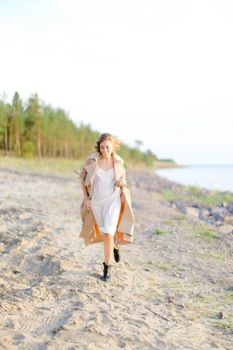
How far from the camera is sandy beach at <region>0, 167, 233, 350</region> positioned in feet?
15.5

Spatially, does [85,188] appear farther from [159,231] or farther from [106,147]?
[159,231]

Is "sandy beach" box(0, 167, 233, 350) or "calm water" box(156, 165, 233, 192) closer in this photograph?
"sandy beach" box(0, 167, 233, 350)

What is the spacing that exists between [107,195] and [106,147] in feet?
2.26

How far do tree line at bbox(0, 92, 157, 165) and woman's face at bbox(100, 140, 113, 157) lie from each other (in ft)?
120

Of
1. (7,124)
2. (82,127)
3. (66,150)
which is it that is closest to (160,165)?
(82,127)

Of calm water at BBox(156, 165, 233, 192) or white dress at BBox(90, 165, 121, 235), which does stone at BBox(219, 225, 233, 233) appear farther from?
calm water at BBox(156, 165, 233, 192)

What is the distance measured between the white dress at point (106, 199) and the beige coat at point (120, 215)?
8cm

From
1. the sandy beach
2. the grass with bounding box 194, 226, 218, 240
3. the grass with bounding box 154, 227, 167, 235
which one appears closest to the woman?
the sandy beach

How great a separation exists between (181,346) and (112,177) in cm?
280

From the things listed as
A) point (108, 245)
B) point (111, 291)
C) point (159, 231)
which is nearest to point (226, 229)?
point (159, 231)

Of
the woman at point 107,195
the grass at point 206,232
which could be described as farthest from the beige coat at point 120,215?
the grass at point 206,232

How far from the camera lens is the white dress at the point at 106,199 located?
6766 mm

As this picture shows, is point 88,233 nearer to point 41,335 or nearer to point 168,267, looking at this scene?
point 168,267

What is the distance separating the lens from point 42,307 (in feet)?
18.0
